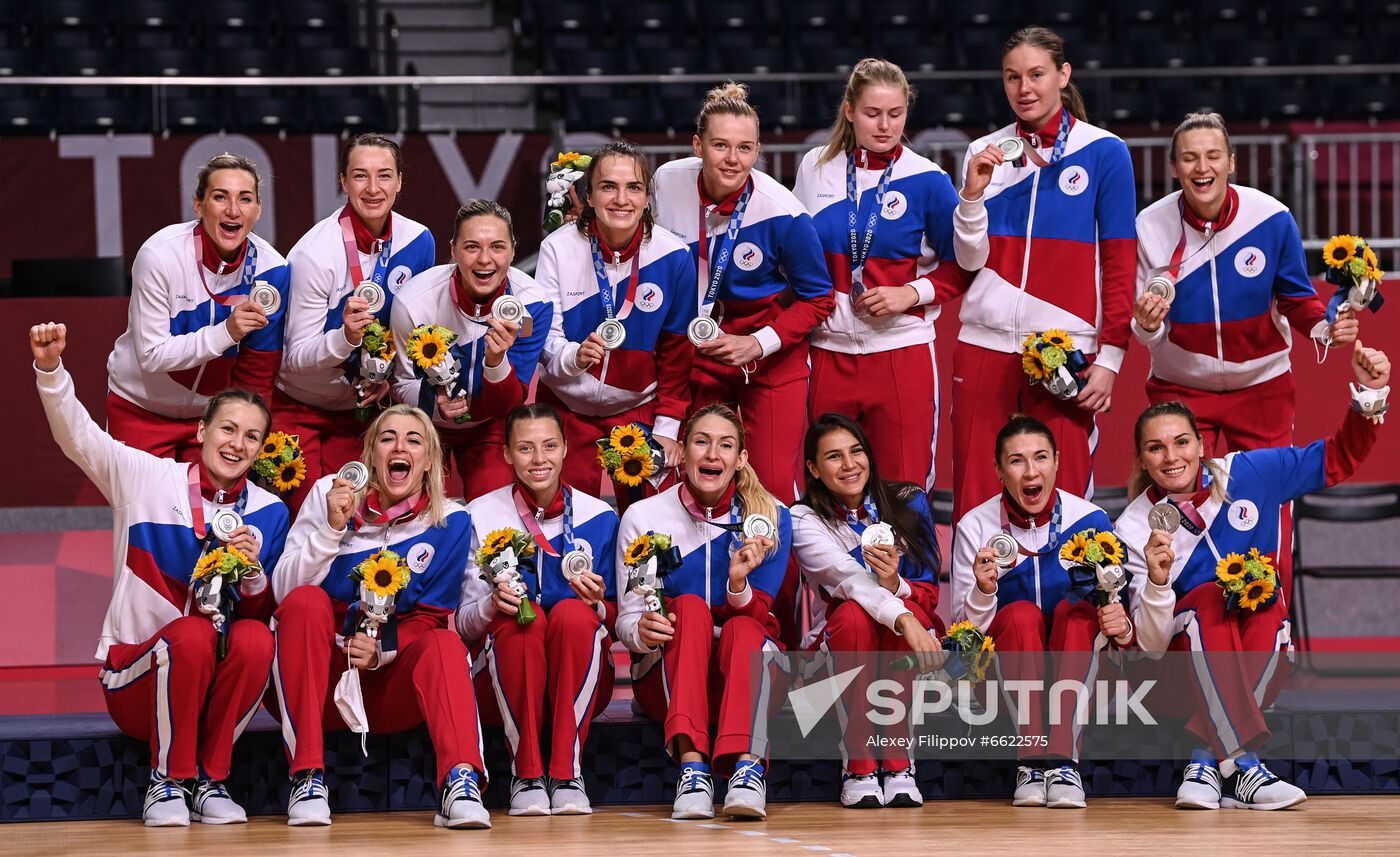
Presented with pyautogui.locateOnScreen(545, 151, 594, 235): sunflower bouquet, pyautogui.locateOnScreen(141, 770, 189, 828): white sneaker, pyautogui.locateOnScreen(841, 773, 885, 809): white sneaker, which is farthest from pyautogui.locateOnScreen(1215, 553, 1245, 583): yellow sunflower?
pyautogui.locateOnScreen(141, 770, 189, 828): white sneaker

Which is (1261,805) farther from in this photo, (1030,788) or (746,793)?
(746,793)

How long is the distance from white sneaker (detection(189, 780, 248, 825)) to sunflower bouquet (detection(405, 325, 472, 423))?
1.30 meters

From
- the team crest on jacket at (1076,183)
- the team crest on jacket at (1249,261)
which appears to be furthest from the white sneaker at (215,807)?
the team crest on jacket at (1249,261)

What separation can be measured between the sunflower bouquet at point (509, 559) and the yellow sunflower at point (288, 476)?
743 mm

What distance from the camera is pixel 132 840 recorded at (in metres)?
4.36

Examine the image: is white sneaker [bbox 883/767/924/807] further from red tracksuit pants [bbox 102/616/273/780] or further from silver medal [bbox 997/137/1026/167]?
silver medal [bbox 997/137/1026/167]

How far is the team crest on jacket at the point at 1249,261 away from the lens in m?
5.32

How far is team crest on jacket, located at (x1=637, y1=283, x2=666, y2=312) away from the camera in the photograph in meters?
5.28

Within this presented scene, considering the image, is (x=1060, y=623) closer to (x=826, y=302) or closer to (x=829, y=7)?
(x=826, y=302)

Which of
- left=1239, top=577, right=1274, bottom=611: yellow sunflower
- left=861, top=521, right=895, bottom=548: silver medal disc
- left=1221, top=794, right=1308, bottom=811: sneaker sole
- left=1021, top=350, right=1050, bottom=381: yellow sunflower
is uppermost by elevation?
left=1021, top=350, right=1050, bottom=381: yellow sunflower

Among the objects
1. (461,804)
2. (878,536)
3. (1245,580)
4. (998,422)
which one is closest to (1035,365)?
(998,422)

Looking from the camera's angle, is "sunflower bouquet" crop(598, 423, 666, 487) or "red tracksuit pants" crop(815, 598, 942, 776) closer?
"red tracksuit pants" crop(815, 598, 942, 776)

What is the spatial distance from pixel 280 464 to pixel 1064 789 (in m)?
2.50

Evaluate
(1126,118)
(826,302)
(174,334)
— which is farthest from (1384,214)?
(174,334)
